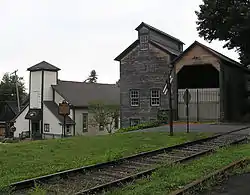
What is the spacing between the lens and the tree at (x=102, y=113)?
4156cm

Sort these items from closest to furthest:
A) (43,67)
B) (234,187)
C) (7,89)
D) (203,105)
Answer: (234,187), (203,105), (43,67), (7,89)

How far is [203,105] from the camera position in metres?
27.8

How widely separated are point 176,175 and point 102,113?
1341 inches

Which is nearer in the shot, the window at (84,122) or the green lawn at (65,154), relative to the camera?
the green lawn at (65,154)

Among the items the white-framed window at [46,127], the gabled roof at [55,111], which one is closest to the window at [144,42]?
the gabled roof at [55,111]

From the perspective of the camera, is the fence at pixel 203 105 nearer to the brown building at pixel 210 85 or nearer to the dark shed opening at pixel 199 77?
the brown building at pixel 210 85

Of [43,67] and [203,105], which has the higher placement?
[43,67]

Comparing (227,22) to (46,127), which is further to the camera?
(46,127)

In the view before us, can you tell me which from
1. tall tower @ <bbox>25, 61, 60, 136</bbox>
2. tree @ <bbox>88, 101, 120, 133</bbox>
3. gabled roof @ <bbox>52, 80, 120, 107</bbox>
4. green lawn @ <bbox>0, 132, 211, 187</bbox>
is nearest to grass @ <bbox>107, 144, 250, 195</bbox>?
green lawn @ <bbox>0, 132, 211, 187</bbox>

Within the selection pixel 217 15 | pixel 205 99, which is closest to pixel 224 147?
pixel 217 15

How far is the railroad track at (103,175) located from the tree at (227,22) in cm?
815

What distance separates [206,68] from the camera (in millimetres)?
31625

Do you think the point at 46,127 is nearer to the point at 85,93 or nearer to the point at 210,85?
the point at 85,93

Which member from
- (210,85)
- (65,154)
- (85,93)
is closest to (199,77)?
(210,85)
